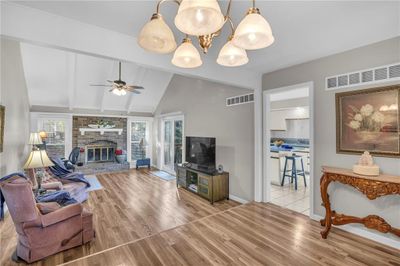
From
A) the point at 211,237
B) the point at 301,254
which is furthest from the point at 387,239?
the point at 211,237

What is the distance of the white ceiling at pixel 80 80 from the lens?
516cm

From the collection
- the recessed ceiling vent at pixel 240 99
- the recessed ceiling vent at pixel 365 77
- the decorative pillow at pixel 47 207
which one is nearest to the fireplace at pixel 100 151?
the decorative pillow at pixel 47 207

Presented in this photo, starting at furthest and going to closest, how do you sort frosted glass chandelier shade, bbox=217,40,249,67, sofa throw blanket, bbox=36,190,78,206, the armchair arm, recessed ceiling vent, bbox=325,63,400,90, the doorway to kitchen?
the doorway to kitchen
sofa throw blanket, bbox=36,190,78,206
recessed ceiling vent, bbox=325,63,400,90
the armchair arm
frosted glass chandelier shade, bbox=217,40,249,67

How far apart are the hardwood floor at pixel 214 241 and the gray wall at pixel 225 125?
71 cm

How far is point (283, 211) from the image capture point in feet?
11.4

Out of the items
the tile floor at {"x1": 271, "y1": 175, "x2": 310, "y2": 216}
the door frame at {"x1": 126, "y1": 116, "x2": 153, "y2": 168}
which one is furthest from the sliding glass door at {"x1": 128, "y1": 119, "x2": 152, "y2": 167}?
the tile floor at {"x1": 271, "y1": 175, "x2": 310, "y2": 216}

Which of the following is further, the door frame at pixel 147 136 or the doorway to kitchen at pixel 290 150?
the door frame at pixel 147 136

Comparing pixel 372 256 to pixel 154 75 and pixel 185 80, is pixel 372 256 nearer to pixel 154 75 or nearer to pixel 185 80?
pixel 185 80

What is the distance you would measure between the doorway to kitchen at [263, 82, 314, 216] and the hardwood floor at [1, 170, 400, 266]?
0.68 meters

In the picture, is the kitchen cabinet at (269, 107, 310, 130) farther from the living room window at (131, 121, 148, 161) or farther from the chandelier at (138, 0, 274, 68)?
the chandelier at (138, 0, 274, 68)

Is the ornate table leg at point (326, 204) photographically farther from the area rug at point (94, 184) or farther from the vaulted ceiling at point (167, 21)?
the area rug at point (94, 184)

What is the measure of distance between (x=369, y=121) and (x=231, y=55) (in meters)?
2.23

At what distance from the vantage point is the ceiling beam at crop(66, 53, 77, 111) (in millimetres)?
5240

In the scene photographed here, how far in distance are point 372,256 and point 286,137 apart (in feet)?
18.0
